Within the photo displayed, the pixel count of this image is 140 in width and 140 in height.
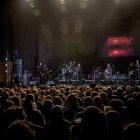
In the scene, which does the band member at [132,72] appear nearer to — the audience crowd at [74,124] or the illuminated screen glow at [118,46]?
the illuminated screen glow at [118,46]

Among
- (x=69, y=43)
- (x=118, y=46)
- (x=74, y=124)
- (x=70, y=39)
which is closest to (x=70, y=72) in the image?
(x=69, y=43)

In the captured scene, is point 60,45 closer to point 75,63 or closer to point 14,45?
point 75,63

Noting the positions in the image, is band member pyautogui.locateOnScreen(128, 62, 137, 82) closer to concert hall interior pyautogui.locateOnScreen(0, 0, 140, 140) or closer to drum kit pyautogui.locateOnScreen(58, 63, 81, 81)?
concert hall interior pyautogui.locateOnScreen(0, 0, 140, 140)

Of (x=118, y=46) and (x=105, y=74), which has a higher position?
(x=118, y=46)

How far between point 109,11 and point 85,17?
2132 millimetres

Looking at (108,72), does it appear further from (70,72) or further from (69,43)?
(69,43)

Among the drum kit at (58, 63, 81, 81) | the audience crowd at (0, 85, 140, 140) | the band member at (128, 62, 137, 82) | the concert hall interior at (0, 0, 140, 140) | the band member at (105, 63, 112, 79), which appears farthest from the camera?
the drum kit at (58, 63, 81, 81)

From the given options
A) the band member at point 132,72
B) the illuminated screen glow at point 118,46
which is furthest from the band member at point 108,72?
the band member at point 132,72

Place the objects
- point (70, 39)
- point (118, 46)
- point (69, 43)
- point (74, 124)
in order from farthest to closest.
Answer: point (69, 43), point (70, 39), point (118, 46), point (74, 124)

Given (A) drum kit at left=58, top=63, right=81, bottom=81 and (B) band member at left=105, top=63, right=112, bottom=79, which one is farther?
(A) drum kit at left=58, top=63, right=81, bottom=81

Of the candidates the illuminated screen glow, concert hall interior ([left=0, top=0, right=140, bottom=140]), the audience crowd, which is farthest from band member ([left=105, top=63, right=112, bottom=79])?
the audience crowd

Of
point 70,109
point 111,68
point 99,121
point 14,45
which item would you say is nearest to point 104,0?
point 111,68

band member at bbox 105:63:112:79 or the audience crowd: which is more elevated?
band member at bbox 105:63:112:79

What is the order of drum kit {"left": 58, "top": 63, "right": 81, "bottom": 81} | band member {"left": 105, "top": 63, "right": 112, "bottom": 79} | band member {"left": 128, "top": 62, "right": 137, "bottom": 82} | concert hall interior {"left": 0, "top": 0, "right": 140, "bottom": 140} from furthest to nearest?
drum kit {"left": 58, "top": 63, "right": 81, "bottom": 81} → band member {"left": 105, "top": 63, "right": 112, "bottom": 79} → band member {"left": 128, "top": 62, "right": 137, "bottom": 82} → concert hall interior {"left": 0, "top": 0, "right": 140, "bottom": 140}
